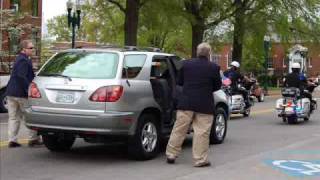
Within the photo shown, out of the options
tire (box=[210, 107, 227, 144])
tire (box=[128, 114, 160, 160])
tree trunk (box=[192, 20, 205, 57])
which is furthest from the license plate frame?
tree trunk (box=[192, 20, 205, 57])

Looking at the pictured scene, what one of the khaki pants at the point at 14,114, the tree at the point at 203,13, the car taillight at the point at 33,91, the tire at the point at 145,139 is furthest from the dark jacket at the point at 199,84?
the tree at the point at 203,13

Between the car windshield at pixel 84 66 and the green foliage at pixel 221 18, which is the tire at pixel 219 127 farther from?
the green foliage at pixel 221 18

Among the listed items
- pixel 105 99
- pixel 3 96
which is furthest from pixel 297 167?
pixel 3 96

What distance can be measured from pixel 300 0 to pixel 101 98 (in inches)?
1323

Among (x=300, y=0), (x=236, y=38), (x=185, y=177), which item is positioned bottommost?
(x=185, y=177)

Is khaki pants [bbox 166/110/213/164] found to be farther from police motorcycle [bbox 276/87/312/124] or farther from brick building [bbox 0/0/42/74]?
brick building [bbox 0/0/42/74]

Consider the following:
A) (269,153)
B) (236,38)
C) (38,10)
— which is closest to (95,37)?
(38,10)

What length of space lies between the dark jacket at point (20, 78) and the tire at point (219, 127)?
3632 mm

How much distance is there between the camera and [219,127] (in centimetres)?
1261

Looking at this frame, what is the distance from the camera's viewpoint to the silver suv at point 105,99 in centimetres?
953

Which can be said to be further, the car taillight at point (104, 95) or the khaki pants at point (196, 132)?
the khaki pants at point (196, 132)

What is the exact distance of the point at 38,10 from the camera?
58125 millimetres

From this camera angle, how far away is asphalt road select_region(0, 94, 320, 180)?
8883 millimetres

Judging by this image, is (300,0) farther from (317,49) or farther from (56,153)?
(56,153)
